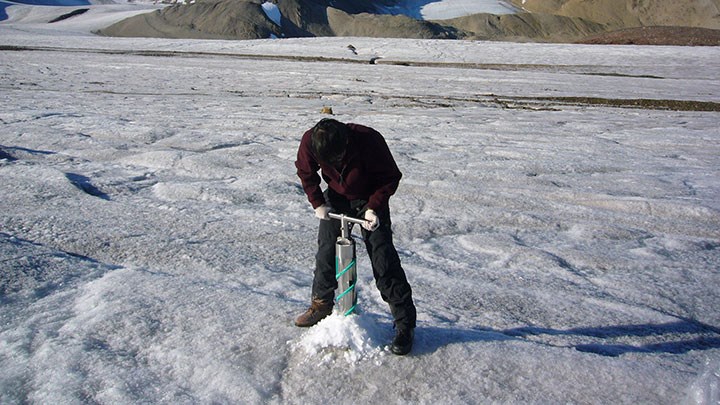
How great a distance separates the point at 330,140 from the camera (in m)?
2.33

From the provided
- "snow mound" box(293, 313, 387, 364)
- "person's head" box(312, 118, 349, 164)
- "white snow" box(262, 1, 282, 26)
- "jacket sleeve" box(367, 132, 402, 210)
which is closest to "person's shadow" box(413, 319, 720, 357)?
"snow mound" box(293, 313, 387, 364)

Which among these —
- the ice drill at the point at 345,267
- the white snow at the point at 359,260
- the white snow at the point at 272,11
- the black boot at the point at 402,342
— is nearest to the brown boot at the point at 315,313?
the white snow at the point at 359,260

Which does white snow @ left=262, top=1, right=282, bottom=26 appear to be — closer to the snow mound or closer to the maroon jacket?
the maroon jacket

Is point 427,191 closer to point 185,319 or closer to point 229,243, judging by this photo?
point 229,243

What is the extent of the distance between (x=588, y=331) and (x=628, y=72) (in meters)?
21.3

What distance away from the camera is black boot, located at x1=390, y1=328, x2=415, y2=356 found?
265 centimetres

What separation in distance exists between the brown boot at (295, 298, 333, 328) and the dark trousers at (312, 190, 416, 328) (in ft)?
0.68

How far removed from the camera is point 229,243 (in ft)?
14.2

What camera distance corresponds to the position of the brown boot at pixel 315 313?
2.83 meters

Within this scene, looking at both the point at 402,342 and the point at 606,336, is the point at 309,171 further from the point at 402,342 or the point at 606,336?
the point at 606,336

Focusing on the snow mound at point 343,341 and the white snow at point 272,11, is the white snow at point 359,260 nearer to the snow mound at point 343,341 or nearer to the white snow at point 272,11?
the snow mound at point 343,341

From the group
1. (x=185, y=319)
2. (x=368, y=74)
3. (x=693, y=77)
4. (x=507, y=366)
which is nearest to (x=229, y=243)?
(x=185, y=319)

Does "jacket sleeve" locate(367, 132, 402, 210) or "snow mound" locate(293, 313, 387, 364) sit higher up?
"jacket sleeve" locate(367, 132, 402, 210)

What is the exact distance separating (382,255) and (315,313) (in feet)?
1.59
